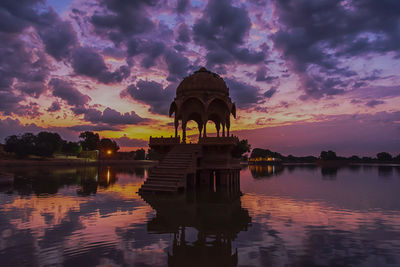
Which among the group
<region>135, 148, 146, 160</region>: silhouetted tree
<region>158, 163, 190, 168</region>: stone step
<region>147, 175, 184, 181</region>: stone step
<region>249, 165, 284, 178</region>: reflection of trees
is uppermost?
<region>135, 148, 146, 160</region>: silhouetted tree

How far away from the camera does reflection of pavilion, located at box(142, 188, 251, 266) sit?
266 inches

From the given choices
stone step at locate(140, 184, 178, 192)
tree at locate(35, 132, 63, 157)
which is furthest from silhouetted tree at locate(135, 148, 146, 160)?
stone step at locate(140, 184, 178, 192)

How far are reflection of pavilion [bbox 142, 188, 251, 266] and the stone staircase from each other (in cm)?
131

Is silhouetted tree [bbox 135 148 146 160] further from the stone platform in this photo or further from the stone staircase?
the stone staircase

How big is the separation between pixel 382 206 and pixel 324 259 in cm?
1113

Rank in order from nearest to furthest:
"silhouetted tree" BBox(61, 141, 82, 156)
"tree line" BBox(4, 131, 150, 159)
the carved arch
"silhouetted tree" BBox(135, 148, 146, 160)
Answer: the carved arch, "tree line" BBox(4, 131, 150, 159), "silhouetted tree" BBox(61, 141, 82, 156), "silhouetted tree" BBox(135, 148, 146, 160)

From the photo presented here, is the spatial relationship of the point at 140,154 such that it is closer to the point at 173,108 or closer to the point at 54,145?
the point at 54,145

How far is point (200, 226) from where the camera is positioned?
9820mm

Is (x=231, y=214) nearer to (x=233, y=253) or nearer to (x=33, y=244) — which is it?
(x=233, y=253)

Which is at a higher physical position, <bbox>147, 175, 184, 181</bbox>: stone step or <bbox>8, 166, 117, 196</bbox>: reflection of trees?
<bbox>147, 175, 184, 181</bbox>: stone step

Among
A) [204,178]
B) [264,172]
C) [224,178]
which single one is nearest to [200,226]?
[224,178]

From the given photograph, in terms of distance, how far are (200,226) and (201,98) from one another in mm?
16109

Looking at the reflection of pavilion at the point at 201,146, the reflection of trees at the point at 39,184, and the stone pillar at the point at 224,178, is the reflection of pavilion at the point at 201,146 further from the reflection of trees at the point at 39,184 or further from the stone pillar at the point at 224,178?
the reflection of trees at the point at 39,184

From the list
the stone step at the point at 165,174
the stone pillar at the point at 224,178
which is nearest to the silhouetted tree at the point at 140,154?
the stone pillar at the point at 224,178
